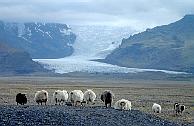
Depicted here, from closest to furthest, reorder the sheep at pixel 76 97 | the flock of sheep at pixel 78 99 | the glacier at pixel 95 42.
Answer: the flock of sheep at pixel 78 99, the sheep at pixel 76 97, the glacier at pixel 95 42

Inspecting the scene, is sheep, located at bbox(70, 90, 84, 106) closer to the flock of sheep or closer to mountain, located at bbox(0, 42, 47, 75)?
the flock of sheep

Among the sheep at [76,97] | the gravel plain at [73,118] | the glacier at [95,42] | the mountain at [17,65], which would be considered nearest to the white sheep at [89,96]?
the sheep at [76,97]

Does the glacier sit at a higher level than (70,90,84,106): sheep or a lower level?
higher

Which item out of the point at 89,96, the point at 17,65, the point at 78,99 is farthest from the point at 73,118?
the point at 17,65

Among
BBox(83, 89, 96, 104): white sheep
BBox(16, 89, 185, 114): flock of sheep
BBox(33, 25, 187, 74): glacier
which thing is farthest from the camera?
BBox(33, 25, 187, 74): glacier

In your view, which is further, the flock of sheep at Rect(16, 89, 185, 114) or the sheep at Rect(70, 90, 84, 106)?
the sheep at Rect(70, 90, 84, 106)

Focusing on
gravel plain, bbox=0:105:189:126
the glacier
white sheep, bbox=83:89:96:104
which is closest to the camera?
gravel plain, bbox=0:105:189:126

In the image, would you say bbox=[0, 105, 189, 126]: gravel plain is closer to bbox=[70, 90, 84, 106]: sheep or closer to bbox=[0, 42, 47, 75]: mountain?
bbox=[70, 90, 84, 106]: sheep

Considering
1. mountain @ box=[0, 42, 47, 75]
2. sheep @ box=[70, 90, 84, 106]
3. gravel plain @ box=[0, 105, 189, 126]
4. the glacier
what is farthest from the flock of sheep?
mountain @ box=[0, 42, 47, 75]

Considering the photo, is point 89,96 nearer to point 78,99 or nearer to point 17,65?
point 78,99

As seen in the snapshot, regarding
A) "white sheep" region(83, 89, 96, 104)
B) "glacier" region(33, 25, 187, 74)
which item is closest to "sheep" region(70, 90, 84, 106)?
"white sheep" region(83, 89, 96, 104)

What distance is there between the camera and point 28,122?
19109 millimetres

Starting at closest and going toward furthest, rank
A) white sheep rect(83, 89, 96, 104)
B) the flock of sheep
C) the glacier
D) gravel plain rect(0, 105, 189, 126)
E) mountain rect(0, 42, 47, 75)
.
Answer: gravel plain rect(0, 105, 189, 126) < the flock of sheep < white sheep rect(83, 89, 96, 104) < the glacier < mountain rect(0, 42, 47, 75)

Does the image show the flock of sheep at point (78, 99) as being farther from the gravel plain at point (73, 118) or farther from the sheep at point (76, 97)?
the gravel plain at point (73, 118)
